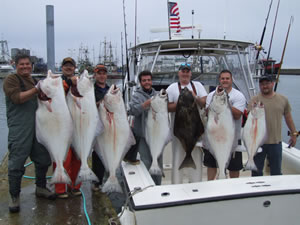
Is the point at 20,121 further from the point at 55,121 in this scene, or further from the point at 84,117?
the point at 84,117

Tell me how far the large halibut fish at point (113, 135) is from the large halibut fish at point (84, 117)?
0.12m

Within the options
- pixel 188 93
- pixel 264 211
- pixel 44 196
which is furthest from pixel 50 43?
pixel 264 211

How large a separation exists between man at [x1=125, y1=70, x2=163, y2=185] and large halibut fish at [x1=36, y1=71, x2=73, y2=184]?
32.7 inches

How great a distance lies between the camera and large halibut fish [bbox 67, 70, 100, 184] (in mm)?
2629

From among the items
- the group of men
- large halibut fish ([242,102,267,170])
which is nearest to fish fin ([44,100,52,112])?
the group of men

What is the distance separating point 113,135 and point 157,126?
51 centimetres

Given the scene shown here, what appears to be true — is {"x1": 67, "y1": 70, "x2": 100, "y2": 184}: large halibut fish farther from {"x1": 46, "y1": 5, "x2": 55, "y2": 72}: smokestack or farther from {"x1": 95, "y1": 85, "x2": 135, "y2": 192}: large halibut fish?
{"x1": 46, "y1": 5, "x2": 55, "y2": 72}: smokestack

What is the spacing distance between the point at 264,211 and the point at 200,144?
102 cm

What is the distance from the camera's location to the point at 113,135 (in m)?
2.76

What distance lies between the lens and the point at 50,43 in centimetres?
321

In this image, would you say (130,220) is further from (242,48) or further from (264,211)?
(242,48)

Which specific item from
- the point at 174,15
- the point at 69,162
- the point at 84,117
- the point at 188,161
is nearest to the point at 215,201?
the point at 188,161

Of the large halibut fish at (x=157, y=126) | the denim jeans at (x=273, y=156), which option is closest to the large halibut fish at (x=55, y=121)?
the large halibut fish at (x=157, y=126)

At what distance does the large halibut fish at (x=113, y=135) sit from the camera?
2.71 metres
